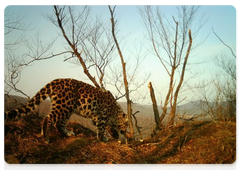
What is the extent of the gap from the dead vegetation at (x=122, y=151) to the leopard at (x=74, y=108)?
566mm

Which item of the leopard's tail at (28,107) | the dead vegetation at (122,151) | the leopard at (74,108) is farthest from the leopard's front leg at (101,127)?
the leopard's tail at (28,107)

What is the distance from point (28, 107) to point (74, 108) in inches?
58.3

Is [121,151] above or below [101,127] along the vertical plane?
below

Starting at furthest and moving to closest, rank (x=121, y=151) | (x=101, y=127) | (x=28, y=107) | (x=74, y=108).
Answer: (x=101, y=127), (x=74, y=108), (x=28, y=107), (x=121, y=151)

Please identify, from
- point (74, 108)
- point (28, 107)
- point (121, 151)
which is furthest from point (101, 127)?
point (28, 107)

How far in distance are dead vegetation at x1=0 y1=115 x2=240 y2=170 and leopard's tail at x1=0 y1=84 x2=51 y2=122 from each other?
61cm

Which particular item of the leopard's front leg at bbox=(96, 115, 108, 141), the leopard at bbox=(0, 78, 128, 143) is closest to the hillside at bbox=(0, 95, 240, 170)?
the leopard at bbox=(0, 78, 128, 143)

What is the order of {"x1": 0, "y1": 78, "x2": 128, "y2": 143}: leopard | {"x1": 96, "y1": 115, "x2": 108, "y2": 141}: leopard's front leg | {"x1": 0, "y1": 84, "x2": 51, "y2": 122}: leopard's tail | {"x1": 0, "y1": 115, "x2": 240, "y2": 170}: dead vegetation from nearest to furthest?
{"x1": 0, "y1": 115, "x2": 240, "y2": 170}: dead vegetation → {"x1": 0, "y1": 84, "x2": 51, "y2": 122}: leopard's tail → {"x1": 0, "y1": 78, "x2": 128, "y2": 143}: leopard → {"x1": 96, "y1": 115, "x2": 108, "y2": 141}: leopard's front leg

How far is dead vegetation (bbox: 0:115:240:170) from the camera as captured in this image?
14.1ft

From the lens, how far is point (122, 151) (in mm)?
5383

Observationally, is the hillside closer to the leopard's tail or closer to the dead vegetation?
the dead vegetation

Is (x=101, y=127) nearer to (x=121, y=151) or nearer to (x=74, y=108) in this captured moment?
(x=74, y=108)

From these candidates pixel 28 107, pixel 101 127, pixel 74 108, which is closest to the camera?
pixel 28 107

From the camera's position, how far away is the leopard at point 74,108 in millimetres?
5672
